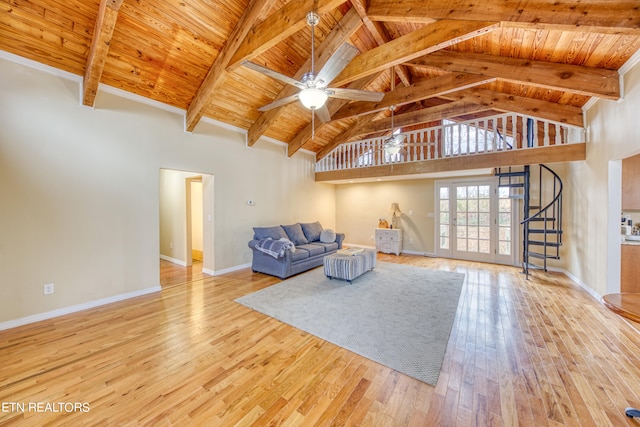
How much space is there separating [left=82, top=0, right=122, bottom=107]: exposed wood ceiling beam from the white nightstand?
653 centimetres

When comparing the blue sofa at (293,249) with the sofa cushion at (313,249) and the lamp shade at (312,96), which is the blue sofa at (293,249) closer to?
the sofa cushion at (313,249)

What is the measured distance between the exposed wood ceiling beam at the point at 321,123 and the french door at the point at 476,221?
3.35m

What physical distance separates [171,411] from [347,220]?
710cm

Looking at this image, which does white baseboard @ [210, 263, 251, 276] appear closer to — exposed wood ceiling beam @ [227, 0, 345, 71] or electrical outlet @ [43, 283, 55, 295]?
electrical outlet @ [43, 283, 55, 295]

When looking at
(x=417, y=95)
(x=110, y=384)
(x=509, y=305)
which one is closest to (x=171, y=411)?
(x=110, y=384)

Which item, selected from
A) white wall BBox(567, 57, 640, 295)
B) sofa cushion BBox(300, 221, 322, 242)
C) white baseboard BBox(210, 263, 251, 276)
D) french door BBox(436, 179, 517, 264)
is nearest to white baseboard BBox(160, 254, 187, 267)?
white baseboard BBox(210, 263, 251, 276)

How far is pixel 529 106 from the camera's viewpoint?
414cm

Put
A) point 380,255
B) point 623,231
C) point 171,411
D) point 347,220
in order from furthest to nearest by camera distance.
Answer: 1. point 347,220
2. point 380,255
3. point 623,231
4. point 171,411

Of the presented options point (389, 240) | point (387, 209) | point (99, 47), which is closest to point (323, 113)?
point (99, 47)

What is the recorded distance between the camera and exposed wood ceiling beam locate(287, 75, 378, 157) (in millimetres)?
5125

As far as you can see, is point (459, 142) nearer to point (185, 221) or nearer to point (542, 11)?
point (542, 11)

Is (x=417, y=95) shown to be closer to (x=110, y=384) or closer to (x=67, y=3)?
(x=67, y=3)

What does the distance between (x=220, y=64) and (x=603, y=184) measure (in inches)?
227

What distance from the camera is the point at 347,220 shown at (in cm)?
842
